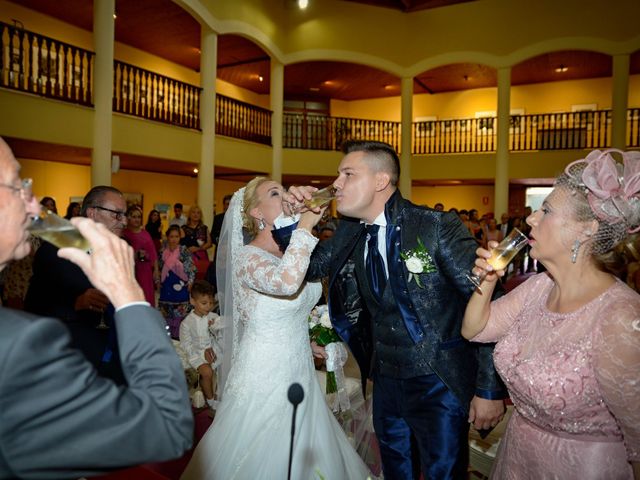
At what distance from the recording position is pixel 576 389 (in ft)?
5.63

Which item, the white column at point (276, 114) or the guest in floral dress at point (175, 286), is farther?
the white column at point (276, 114)

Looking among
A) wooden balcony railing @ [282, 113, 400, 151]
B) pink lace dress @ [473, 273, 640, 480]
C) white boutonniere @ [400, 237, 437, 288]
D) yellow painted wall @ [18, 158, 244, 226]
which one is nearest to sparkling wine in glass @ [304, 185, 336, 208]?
white boutonniere @ [400, 237, 437, 288]

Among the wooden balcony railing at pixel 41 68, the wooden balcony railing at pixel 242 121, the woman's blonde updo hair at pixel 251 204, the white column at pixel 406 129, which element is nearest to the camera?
the woman's blonde updo hair at pixel 251 204

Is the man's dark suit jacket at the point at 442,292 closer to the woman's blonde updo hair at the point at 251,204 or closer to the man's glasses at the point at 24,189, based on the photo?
the woman's blonde updo hair at the point at 251,204

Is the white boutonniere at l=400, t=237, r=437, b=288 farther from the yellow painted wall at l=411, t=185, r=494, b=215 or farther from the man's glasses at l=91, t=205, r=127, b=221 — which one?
the yellow painted wall at l=411, t=185, r=494, b=215

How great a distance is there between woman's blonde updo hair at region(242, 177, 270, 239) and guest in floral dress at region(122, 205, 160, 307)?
8.34 feet

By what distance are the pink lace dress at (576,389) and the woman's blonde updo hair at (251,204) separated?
161 cm

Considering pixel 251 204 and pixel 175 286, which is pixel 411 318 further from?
pixel 175 286

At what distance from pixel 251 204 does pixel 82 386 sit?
6.91 feet

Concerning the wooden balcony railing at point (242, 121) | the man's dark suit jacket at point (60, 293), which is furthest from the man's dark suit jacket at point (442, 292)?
the wooden balcony railing at point (242, 121)

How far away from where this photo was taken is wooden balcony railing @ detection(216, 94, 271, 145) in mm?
13352

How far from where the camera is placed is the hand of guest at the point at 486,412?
2.23 m

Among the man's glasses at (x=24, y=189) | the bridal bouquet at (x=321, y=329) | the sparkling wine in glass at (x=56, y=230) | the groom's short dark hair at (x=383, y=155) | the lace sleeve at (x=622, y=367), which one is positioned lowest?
the bridal bouquet at (x=321, y=329)

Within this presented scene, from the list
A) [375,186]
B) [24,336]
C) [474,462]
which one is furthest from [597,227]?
[474,462]
